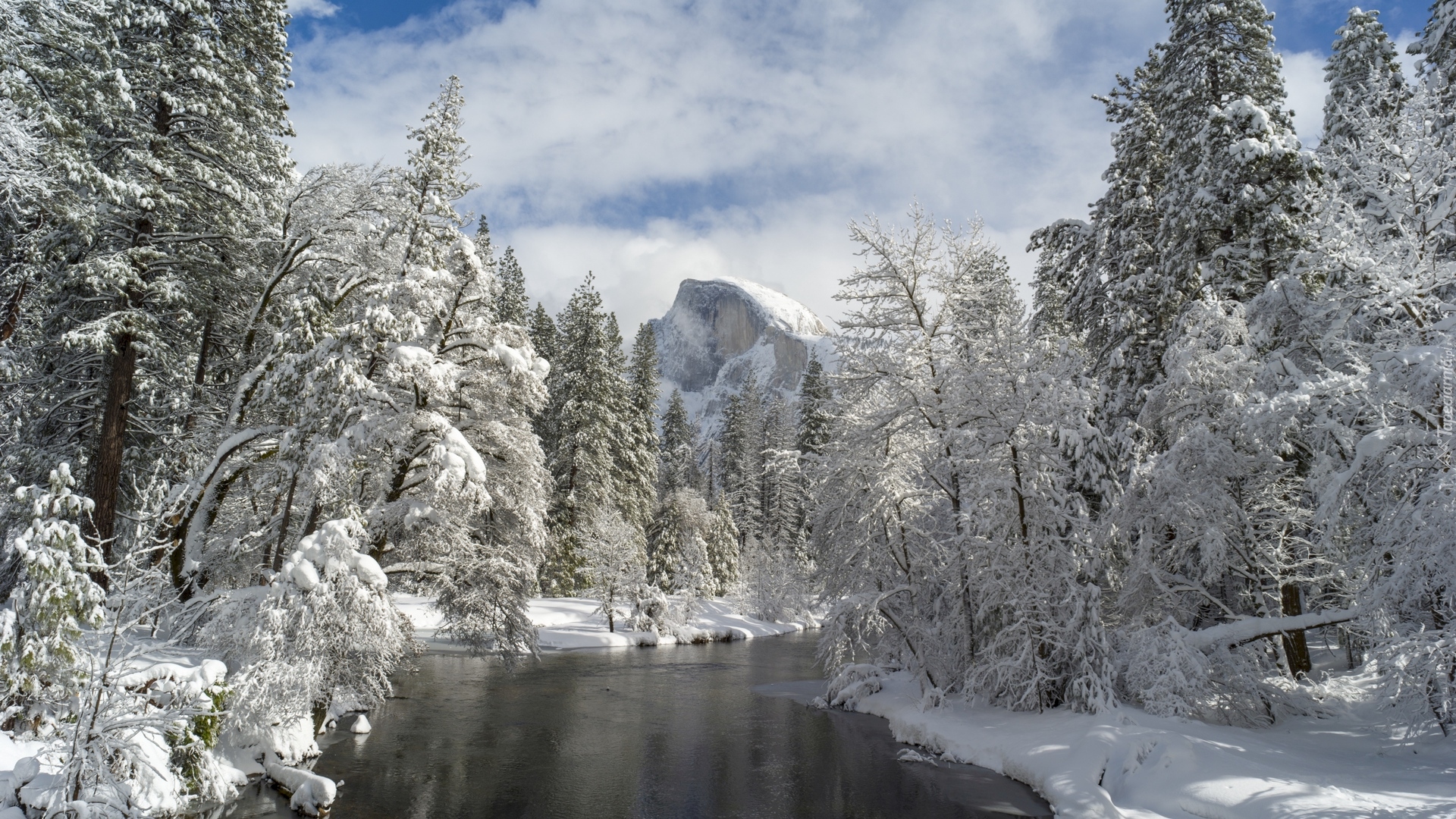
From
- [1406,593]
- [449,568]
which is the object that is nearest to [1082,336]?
[1406,593]

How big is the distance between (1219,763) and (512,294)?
129ft

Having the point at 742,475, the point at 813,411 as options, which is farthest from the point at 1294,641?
the point at 742,475

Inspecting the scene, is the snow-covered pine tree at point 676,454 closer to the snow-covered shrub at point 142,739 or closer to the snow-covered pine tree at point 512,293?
the snow-covered pine tree at point 512,293

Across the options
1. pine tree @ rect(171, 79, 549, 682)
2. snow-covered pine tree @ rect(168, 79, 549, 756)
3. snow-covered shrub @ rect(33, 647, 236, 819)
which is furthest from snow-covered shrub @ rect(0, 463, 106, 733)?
pine tree @ rect(171, 79, 549, 682)

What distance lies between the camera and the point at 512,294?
42812mm

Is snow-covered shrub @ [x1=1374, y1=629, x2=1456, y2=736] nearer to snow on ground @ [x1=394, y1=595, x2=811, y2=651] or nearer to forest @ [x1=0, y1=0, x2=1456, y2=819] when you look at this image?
forest @ [x1=0, y1=0, x2=1456, y2=819]

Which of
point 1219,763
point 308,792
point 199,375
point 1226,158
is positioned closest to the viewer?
point 1219,763

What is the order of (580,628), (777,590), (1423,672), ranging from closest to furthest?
(1423,672) → (580,628) → (777,590)

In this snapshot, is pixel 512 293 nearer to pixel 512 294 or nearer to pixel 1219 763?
pixel 512 294

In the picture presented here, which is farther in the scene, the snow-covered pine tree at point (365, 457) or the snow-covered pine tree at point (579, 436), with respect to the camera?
the snow-covered pine tree at point (579, 436)

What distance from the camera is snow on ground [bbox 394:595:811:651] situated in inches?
1286

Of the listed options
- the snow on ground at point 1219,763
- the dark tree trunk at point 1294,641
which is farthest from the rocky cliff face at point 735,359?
the snow on ground at point 1219,763

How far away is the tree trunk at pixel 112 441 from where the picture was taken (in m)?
13.2

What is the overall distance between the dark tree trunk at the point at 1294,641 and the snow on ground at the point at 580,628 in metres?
23.8
